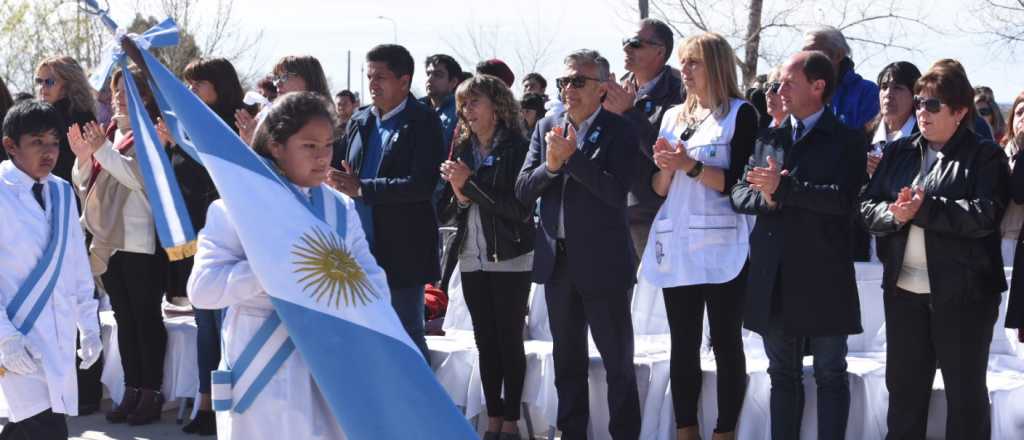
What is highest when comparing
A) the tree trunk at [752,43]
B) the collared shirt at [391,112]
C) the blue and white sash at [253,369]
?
the tree trunk at [752,43]

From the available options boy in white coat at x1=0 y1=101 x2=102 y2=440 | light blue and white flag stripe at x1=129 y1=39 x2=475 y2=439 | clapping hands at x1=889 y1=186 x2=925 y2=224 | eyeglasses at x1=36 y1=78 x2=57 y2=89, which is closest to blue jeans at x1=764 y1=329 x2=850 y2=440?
clapping hands at x1=889 y1=186 x2=925 y2=224

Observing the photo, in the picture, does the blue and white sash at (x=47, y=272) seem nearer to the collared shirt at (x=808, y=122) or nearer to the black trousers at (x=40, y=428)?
the black trousers at (x=40, y=428)

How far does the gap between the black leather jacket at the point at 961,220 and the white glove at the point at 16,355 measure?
3400 mm

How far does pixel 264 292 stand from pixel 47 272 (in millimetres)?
1790

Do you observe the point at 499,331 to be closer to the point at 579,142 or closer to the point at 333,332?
the point at 579,142

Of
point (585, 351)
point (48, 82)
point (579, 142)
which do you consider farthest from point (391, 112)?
point (48, 82)

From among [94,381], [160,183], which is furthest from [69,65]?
[160,183]

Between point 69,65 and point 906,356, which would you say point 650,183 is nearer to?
point 906,356

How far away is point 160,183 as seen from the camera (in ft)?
13.3

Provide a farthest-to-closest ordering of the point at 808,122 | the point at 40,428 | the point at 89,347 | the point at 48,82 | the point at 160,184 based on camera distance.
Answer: the point at 48,82, the point at 808,122, the point at 89,347, the point at 40,428, the point at 160,184

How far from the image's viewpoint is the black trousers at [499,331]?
668 centimetres

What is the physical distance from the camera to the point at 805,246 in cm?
566

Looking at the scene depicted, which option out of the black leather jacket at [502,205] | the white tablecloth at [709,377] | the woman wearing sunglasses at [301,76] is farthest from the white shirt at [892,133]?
the woman wearing sunglasses at [301,76]

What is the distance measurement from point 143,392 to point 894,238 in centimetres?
443
